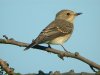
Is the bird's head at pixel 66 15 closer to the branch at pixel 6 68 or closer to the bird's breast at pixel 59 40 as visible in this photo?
the bird's breast at pixel 59 40

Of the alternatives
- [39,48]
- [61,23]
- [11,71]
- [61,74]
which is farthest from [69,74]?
[61,23]

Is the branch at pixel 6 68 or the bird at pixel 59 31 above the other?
the branch at pixel 6 68

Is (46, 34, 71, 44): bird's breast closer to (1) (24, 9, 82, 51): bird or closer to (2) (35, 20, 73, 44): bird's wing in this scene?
(1) (24, 9, 82, 51): bird

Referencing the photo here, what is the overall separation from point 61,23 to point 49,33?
205 centimetres

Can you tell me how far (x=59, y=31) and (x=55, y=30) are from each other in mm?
206

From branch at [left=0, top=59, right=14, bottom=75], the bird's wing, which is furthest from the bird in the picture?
branch at [left=0, top=59, right=14, bottom=75]

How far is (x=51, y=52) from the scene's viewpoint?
3.65 meters

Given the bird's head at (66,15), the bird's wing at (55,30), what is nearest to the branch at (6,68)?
the bird's wing at (55,30)

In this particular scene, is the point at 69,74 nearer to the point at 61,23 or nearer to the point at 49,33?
the point at 49,33

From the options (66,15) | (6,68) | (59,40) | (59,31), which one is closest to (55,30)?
(59,31)

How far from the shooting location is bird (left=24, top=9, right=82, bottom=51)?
7.83m

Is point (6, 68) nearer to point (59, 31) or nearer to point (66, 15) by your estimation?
point (59, 31)

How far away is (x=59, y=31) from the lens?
926 cm

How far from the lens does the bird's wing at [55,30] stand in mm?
7770
